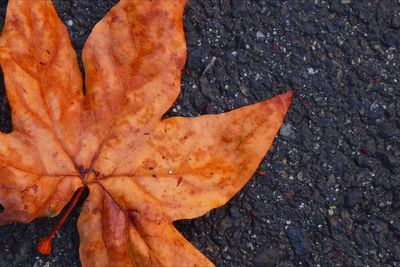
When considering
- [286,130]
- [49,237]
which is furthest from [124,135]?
[286,130]

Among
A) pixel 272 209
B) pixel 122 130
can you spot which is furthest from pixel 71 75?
pixel 272 209

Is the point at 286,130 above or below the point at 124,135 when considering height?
below

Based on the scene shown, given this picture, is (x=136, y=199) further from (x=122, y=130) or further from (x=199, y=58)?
(x=199, y=58)

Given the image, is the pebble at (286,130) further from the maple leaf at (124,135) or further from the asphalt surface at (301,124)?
the maple leaf at (124,135)

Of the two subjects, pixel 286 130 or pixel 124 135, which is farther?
pixel 286 130

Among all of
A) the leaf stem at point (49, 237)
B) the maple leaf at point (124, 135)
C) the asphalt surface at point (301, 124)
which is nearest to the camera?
the maple leaf at point (124, 135)

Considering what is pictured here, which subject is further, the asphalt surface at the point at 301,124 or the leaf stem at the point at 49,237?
the asphalt surface at the point at 301,124

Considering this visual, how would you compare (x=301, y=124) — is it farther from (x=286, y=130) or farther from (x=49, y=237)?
(x=49, y=237)

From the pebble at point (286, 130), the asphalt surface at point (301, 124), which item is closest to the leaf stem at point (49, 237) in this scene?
the asphalt surface at point (301, 124)
